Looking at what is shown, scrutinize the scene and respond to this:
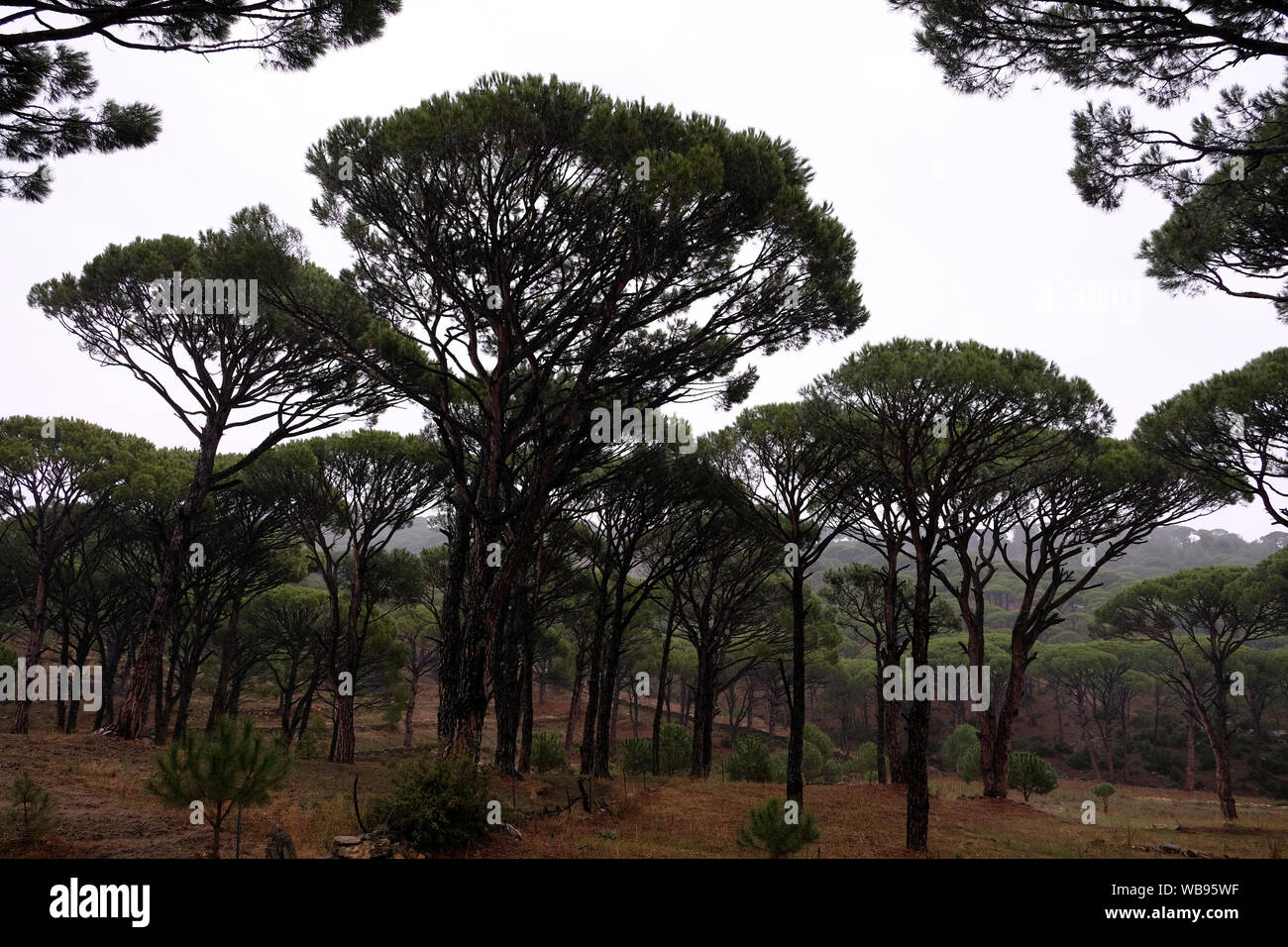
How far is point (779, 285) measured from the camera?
13.5m

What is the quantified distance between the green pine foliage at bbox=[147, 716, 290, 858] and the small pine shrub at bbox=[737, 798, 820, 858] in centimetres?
627

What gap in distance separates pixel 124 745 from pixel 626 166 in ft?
54.9

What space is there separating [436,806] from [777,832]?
4.75 m

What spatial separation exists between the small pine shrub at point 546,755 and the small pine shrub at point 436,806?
13.8m

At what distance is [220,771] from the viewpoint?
271 inches

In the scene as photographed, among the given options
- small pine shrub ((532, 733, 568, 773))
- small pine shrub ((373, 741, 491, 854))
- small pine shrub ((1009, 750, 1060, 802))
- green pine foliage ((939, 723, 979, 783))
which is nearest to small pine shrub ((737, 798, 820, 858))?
small pine shrub ((373, 741, 491, 854))

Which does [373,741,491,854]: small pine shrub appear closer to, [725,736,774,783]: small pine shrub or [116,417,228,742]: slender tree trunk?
[116,417,228,742]: slender tree trunk

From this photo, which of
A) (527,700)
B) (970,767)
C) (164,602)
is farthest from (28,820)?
(970,767)

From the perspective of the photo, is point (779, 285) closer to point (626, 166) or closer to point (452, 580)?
point (626, 166)

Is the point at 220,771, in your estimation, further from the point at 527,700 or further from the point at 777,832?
the point at 527,700

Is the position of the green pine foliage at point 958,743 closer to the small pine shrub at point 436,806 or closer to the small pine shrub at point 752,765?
the small pine shrub at point 752,765

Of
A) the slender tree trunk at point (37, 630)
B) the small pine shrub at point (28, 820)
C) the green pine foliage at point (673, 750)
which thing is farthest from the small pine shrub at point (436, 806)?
the slender tree trunk at point (37, 630)

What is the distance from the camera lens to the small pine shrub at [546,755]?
2241cm

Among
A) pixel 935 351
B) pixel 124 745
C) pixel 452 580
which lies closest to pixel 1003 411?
pixel 935 351
